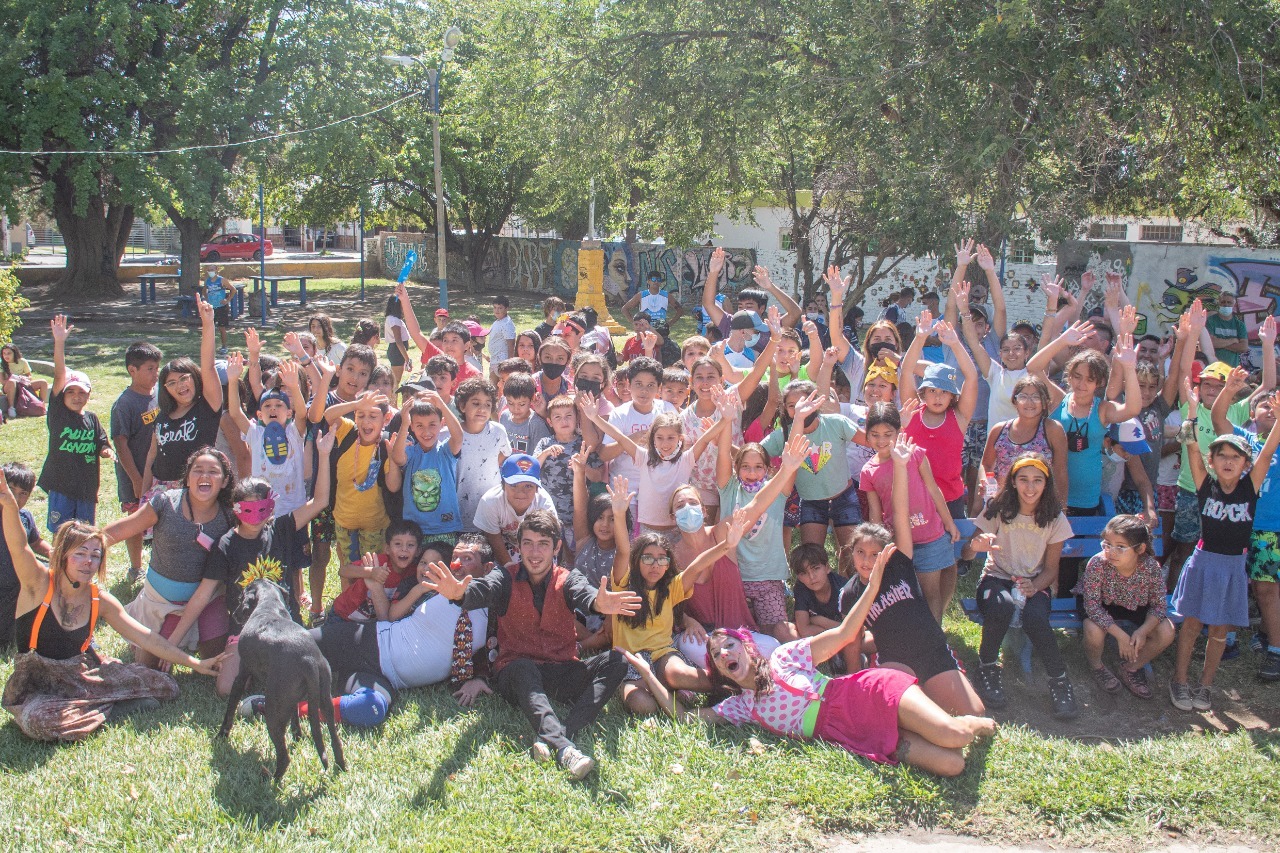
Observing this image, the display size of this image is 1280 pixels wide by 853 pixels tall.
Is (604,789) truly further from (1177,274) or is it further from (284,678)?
(1177,274)

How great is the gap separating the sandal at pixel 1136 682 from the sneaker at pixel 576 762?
296 centimetres

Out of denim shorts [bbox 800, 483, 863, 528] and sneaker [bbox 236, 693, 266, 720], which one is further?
denim shorts [bbox 800, 483, 863, 528]

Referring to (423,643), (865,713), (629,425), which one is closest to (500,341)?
(629,425)

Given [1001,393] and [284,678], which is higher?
[1001,393]

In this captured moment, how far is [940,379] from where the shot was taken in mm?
5695

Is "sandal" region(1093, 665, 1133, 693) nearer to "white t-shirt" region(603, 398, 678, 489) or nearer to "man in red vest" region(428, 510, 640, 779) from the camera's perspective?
"man in red vest" region(428, 510, 640, 779)

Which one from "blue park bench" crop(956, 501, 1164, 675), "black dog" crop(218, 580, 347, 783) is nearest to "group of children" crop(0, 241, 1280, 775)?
"blue park bench" crop(956, 501, 1164, 675)

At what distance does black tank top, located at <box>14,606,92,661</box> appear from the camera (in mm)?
4609

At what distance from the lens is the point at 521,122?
1487 cm

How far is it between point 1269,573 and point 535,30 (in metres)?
12.0

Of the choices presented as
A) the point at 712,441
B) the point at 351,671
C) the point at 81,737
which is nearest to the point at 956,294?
the point at 712,441

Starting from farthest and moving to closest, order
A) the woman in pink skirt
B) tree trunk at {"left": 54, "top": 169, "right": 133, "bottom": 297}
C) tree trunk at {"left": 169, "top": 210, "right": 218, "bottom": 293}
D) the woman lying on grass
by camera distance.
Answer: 1. tree trunk at {"left": 54, "top": 169, "right": 133, "bottom": 297}
2. tree trunk at {"left": 169, "top": 210, "right": 218, "bottom": 293}
3. the woman lying on grass
4. the woman in pink skirt

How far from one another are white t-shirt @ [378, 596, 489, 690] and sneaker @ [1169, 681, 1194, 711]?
3.61 meters

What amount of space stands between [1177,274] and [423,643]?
1326cm
